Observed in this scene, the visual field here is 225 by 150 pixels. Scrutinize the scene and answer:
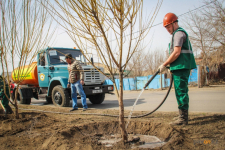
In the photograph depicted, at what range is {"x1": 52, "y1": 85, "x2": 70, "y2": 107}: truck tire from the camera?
266 inches

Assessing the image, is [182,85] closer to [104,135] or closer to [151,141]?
[151,141]

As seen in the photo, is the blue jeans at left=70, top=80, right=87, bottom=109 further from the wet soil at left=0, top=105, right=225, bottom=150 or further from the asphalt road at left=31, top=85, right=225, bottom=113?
the wet soil at left=0, top=105, right=225, bottom=150

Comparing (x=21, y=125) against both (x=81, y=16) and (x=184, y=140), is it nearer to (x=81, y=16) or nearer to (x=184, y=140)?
(x=81, y=16)

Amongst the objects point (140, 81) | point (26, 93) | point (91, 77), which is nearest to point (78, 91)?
point (91, 77)

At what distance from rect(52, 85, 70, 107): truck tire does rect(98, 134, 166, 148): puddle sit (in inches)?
164

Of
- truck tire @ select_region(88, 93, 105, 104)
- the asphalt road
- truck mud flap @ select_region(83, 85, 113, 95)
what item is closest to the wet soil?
the asphalt road

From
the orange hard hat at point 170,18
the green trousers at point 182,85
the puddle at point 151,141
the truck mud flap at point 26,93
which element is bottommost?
the puddle at point 151,141

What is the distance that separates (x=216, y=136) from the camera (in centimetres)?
247

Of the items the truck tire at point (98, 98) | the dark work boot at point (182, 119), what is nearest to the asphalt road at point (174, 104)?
the truck tire at point (98, 98)

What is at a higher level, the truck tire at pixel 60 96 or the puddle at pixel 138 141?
the truck tire at pixel 60 96

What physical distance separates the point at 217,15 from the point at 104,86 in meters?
13.6

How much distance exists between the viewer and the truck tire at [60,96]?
676 centimetres

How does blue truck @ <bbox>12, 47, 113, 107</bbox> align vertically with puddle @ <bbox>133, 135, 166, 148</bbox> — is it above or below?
above

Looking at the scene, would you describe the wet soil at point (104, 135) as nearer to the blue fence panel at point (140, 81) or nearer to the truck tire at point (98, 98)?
the truck tire at point (98, 98)
